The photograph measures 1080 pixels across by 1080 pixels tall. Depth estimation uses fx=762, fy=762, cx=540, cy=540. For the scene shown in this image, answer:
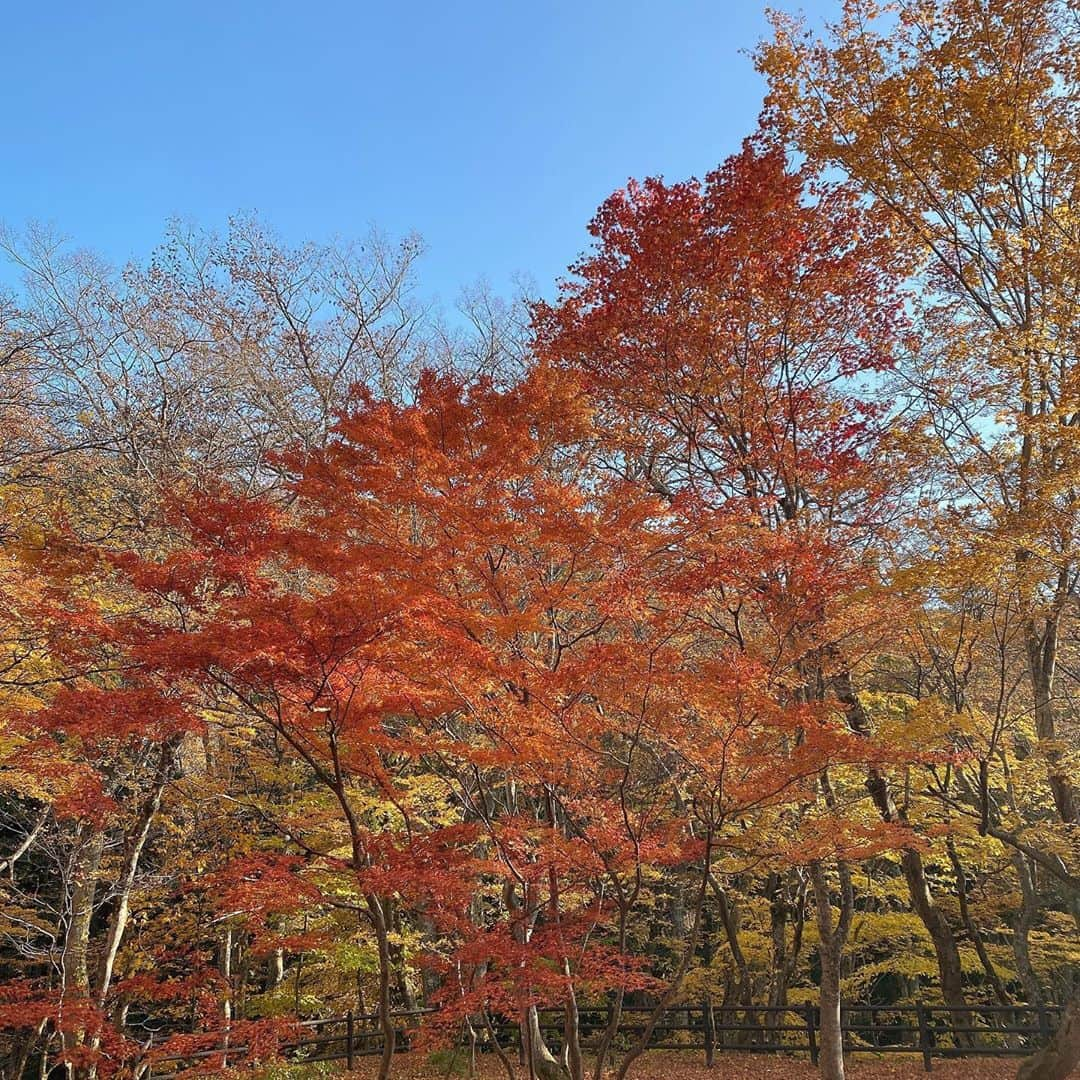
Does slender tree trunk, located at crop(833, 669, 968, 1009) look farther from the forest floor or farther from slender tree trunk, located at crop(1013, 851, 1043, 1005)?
slender tree trunk, located at crop(1013, 851, 1043, 1005)

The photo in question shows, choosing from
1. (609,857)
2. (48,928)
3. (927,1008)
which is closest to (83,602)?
(609,857)

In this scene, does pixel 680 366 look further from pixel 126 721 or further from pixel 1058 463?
pixel 126 721

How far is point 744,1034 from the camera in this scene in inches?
609

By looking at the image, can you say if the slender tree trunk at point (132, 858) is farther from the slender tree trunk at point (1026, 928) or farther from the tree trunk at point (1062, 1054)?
the slender tree trunk at point (1026, 928)

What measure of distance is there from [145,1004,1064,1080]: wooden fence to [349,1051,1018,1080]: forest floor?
0.63ft

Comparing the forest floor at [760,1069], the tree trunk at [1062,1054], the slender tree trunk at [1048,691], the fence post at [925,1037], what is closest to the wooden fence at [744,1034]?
the fence post at [925,1037]

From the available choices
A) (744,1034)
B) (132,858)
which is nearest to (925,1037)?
(744,1034)

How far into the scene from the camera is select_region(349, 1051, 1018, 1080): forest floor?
37.3 ft

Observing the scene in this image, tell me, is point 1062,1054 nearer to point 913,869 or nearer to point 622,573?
point 913,869

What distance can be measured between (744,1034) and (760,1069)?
3402 millimetres

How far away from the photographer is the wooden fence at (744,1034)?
1128cm

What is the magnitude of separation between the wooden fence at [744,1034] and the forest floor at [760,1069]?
0.19 meters

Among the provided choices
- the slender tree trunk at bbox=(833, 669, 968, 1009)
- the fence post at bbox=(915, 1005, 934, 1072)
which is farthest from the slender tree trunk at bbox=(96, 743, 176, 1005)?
the fence post at bbox=(915, 1005, 934, 1072)

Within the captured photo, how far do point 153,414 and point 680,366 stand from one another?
8151 mm
